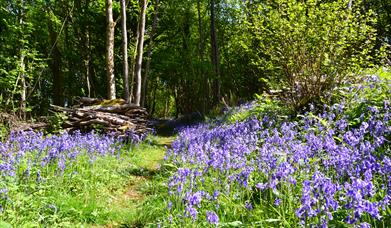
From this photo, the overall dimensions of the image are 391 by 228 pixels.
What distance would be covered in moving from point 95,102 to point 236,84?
14.5 m

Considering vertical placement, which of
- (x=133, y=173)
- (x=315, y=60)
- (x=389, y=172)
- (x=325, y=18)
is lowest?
(x=133, y=173)

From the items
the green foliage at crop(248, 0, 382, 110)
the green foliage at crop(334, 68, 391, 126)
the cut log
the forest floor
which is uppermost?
the green foliage at crop(248, 0, 382, 110)

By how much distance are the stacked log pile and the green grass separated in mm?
3357

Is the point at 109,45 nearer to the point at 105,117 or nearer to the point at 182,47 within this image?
the point at 105,117

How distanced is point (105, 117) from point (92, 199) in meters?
5.90

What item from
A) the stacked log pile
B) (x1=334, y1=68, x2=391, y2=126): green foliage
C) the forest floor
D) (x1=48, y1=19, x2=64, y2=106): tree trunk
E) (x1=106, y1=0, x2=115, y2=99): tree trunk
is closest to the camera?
the forest floor

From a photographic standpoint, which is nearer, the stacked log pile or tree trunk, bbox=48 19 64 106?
the stacked log pile

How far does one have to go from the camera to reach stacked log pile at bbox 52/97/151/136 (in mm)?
11141

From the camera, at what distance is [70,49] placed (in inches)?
915

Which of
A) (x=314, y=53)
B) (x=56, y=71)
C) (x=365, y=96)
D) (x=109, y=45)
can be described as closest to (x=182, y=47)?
(x=56, y=71)

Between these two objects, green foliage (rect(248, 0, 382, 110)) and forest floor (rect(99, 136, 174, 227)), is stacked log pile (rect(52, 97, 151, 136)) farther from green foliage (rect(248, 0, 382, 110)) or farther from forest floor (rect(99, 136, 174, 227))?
green foliage (rect(248, 0, 382, 110))

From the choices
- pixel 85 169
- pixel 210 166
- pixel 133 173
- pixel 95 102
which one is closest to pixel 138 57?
pixel 95 102

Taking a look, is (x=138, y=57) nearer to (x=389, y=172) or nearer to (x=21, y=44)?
(x=21, y=44)

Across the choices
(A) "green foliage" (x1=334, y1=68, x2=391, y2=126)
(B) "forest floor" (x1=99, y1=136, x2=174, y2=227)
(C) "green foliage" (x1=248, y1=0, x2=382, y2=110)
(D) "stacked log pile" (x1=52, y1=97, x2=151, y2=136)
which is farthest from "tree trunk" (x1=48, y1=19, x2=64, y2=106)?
(A) "green foliage" (x1=334, y1=68, x2=391, y2=126)
